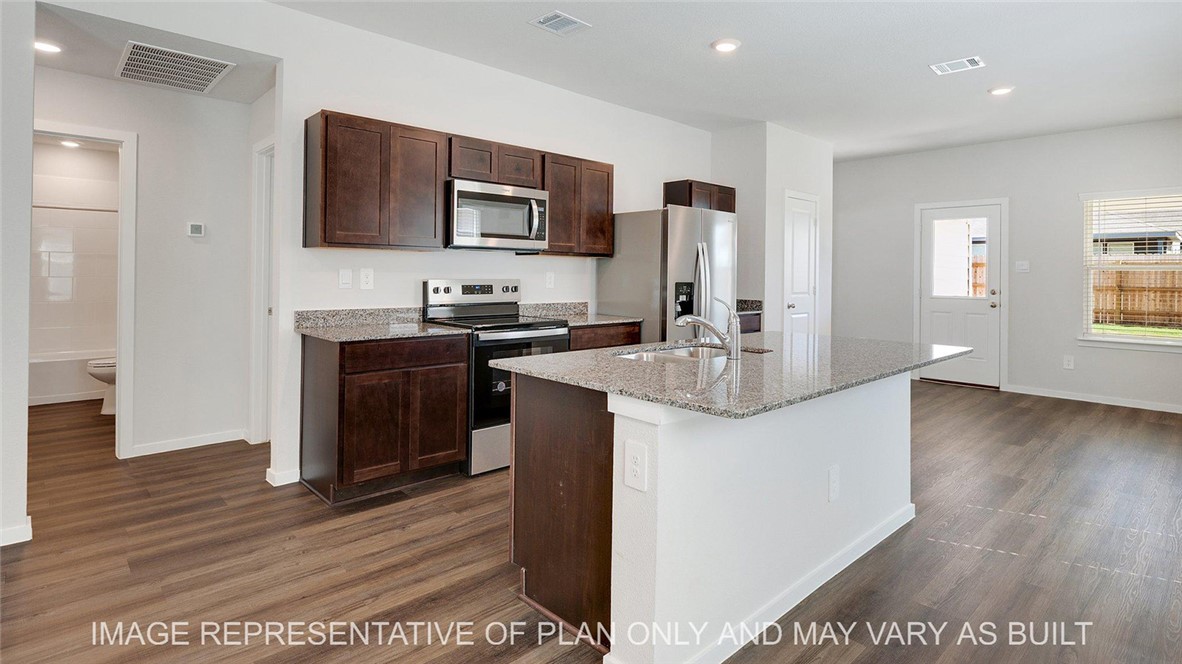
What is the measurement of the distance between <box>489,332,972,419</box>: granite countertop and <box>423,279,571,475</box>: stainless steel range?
1.10m

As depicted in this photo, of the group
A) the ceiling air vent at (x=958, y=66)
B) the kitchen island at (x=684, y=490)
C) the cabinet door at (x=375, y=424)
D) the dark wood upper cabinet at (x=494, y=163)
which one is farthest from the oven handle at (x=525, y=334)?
the ceiling air vent at (x=958, y=66)

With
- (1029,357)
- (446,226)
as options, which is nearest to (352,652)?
(446,226)

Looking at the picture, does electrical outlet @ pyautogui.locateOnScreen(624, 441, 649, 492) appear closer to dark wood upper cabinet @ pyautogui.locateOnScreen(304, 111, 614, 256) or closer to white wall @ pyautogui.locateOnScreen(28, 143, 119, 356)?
dark wood upper cabinet @ pyautogui.locateOnScreen(304, 111, 614, 256)

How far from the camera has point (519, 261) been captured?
4.50 meters

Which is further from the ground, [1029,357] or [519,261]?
[519,261]

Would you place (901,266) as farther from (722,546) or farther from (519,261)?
(722,546)

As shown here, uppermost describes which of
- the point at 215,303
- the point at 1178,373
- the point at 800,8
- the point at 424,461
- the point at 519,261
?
the point at 800,8

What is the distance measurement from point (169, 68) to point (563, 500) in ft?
11.1

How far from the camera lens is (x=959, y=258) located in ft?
22.3

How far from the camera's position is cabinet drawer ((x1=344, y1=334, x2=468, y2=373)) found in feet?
10.2

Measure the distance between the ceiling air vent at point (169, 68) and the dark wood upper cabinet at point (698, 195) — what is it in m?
3.31

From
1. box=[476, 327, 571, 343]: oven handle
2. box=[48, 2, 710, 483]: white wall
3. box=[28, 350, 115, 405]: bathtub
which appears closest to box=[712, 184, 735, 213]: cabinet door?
box=[48, 2, 710, 483]: white wall

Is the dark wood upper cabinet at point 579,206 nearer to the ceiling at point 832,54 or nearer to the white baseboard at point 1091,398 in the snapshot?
the ceiling at point 832,54

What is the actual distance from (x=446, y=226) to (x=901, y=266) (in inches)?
217
